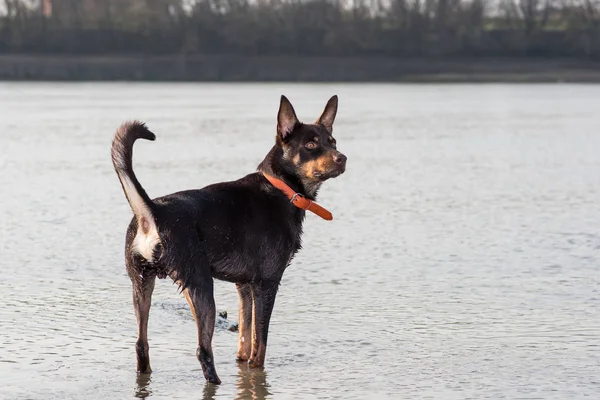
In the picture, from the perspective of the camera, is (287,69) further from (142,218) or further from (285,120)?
(142,218)

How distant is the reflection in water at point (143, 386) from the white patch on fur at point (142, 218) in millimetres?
665

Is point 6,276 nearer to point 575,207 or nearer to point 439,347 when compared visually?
point 439,347

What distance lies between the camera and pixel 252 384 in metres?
6.53

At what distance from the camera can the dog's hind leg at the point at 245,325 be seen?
22.6 ft

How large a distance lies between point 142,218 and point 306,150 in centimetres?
106

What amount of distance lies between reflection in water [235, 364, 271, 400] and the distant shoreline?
44.5m

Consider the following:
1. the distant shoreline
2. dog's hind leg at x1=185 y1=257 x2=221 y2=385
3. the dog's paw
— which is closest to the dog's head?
dog's hind leg at x1=185 y1=257 x2=221 y2=385

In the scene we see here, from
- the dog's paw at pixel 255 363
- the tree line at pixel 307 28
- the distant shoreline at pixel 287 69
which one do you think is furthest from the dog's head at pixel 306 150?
the tree line at pixel 307 28

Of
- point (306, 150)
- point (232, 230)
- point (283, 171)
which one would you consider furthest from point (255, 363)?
point (306, 150)

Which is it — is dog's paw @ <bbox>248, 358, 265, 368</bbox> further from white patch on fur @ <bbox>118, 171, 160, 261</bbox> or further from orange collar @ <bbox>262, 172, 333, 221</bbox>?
white patch on fur @ <bbox>118, 171, 160, 261</bbox>

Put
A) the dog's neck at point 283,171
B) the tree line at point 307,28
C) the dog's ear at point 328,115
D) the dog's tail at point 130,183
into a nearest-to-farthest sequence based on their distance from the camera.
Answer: the dog's tail at point 130,183
the dog's neck at point 283,171
the dog's ear at point 328,115
the tree line at point 307,28

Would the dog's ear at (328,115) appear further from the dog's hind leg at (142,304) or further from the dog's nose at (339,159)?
the dog's hind leg at (142,304)

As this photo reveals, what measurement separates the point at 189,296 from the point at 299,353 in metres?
1.08

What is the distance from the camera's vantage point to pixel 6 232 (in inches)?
437
